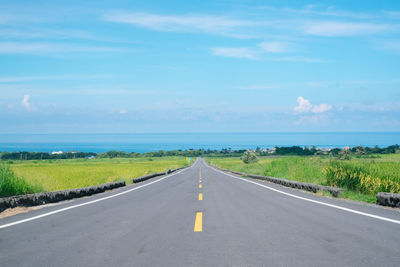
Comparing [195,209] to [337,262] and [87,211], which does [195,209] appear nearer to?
[87,211]

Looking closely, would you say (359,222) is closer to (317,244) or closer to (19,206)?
(317,244)

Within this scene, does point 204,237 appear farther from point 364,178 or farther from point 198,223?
point 364,178

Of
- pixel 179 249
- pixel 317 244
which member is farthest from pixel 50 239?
pixel 317 244

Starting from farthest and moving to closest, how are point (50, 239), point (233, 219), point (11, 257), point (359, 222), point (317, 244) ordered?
point (233, 219)
point (359, 222)
point (50, 239)
point (317, 244)
point (11, 257)

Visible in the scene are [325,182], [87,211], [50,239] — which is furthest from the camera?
[325,182]

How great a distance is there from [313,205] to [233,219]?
343 centimetres

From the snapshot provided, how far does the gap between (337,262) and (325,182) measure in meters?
12.7

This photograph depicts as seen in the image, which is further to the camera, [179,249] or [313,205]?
[313,205]

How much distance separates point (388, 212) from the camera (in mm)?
8797

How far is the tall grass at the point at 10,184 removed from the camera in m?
11.1

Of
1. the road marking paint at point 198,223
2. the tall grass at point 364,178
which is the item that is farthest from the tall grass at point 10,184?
the tall grass at point 364,178

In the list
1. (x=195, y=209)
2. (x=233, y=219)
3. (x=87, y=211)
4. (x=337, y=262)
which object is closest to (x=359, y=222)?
(x=233, y=219)

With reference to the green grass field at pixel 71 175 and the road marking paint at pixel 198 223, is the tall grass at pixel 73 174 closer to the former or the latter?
the green grass field at pixel 71 175

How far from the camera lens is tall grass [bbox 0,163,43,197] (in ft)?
36.6
